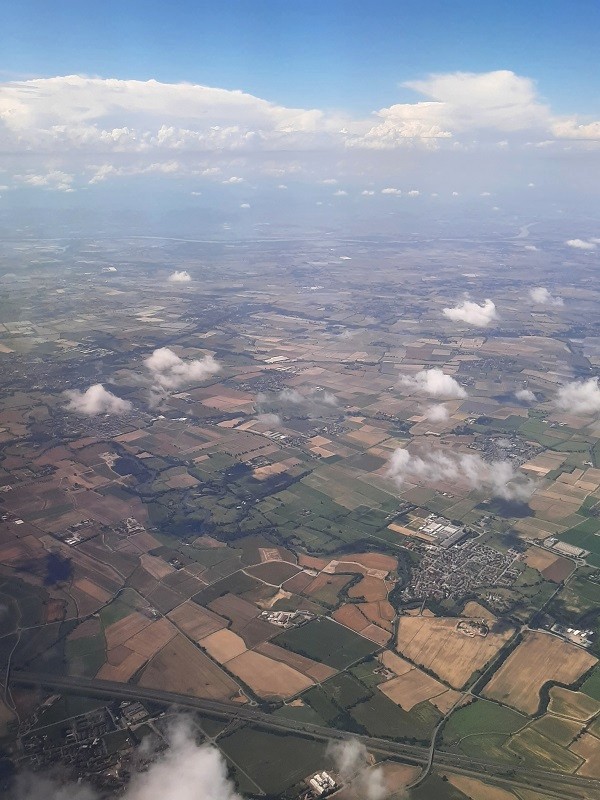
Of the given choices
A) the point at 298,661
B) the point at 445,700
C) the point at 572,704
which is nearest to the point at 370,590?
the point at 298,661

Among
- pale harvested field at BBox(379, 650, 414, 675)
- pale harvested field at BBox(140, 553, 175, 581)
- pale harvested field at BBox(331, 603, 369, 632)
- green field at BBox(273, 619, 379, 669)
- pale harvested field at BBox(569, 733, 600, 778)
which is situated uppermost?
pale harvested field at BBox(569, 733, 600, 778)

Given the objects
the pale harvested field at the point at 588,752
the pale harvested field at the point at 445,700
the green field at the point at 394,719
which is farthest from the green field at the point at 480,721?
the pale harvested field at the point at 588,752

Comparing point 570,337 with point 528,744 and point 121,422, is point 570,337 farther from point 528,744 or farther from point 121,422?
point 528,744

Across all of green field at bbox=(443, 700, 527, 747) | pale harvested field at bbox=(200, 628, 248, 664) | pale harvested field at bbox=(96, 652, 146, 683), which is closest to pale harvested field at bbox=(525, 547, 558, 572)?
green field at bbox=(443, 700, 527, 747)

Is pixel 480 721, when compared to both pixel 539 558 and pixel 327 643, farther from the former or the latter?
pixel 539 558

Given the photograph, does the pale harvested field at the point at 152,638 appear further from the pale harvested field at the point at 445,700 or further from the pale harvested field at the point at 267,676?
the pale harvested field at the point at 445,700

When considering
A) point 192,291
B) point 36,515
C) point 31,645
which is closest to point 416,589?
point 31,645

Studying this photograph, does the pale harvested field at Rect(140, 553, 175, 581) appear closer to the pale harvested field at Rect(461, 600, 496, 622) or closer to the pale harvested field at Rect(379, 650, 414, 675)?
the pale harvested field at Rect(379, 650, 414, 675)
